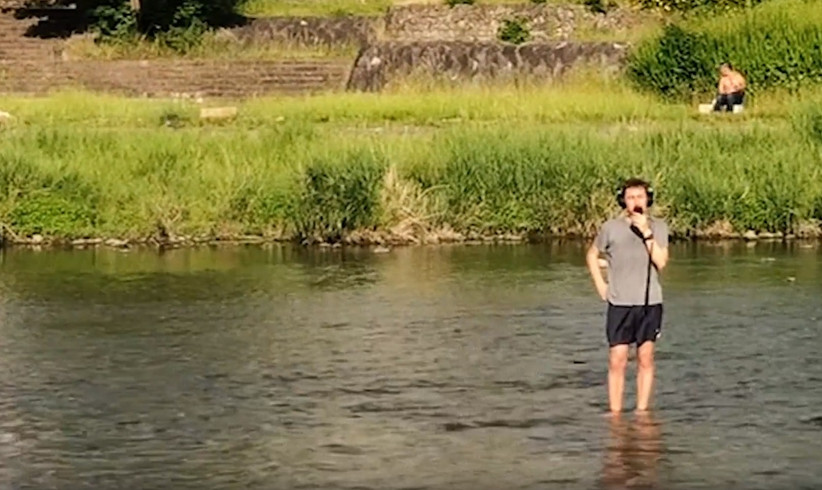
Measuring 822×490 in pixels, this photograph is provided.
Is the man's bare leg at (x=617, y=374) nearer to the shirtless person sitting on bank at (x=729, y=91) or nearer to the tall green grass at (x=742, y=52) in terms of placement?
the shirtless person sitting on bank at (x=729, y=91)

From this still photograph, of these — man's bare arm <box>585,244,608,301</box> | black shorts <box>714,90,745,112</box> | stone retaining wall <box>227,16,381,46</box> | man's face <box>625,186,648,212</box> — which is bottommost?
man's bare arm <box>585,244,608,301</box>

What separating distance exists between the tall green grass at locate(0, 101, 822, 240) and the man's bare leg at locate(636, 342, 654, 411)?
13.8m

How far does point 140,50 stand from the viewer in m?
52.4

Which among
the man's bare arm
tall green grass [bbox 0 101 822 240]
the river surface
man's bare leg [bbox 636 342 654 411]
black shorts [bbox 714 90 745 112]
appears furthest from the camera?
black shorts [bbox 714 90 745 112]

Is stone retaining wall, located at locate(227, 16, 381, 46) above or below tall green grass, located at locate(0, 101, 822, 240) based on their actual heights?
above

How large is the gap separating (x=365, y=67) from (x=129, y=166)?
18670 mm

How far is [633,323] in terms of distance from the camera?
1475 centimetres

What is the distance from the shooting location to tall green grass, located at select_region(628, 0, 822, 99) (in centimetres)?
4294

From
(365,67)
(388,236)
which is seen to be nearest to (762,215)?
(388,236)

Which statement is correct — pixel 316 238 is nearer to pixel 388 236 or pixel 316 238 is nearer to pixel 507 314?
pixel 388 236

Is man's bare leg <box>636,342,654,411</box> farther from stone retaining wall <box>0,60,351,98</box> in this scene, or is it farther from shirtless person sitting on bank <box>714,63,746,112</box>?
stone retaining wall <box>0,60,351,98</box>

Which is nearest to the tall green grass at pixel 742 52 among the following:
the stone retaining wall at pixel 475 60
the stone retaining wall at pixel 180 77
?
the stone retaining wall at pixel 475 60

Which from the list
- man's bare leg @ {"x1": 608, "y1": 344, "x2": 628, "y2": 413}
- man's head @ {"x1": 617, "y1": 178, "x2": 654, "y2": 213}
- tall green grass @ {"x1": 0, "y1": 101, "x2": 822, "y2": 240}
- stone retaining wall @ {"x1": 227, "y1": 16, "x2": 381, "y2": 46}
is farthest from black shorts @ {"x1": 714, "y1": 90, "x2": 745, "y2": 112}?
man's head @ {"x1": 617, "y1": 178, "x2": 654, "y2": 213}

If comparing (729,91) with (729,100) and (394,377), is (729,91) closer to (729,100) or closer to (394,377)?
(729,100)
